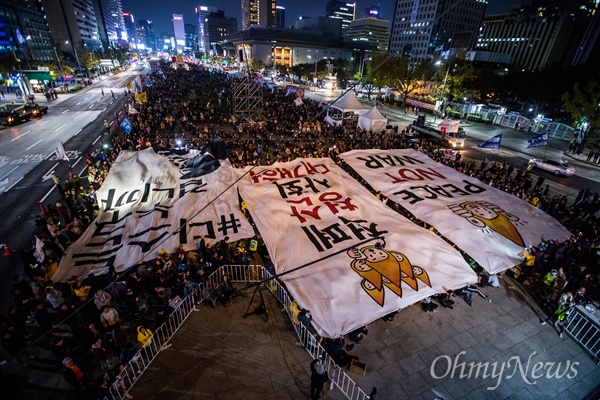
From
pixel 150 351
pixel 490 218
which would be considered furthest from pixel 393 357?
pixel 150 351

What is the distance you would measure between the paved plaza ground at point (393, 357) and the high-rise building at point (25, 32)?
83.8m

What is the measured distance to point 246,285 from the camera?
1123 centimetres

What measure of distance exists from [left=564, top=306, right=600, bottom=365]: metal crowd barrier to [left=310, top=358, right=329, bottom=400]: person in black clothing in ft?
30.4

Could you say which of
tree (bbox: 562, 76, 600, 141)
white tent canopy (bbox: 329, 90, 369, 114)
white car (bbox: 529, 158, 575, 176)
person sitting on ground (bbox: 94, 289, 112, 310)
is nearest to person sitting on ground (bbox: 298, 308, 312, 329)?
person sitting on ground (bbox: 94, 289, 112, 310)

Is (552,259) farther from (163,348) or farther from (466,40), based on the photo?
(466,40)

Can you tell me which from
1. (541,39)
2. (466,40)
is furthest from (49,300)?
(541,39)

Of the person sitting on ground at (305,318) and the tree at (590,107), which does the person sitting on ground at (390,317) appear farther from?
the tree at (590,107)

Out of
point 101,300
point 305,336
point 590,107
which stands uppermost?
point 590,107

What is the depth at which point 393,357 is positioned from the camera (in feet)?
29.2

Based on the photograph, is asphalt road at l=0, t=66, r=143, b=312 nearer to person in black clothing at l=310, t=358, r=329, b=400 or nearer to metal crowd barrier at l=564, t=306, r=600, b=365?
person in black clothing at l=310, t=358, r=329, b=400

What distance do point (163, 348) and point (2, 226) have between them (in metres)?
14.9

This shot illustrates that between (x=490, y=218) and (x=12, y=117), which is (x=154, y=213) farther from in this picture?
(x=12, y=117)

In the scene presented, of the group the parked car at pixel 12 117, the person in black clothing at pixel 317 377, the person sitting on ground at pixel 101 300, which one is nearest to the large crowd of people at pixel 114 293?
the person sitting on ground at pixel 101 300

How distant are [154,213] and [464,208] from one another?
1357 cm
